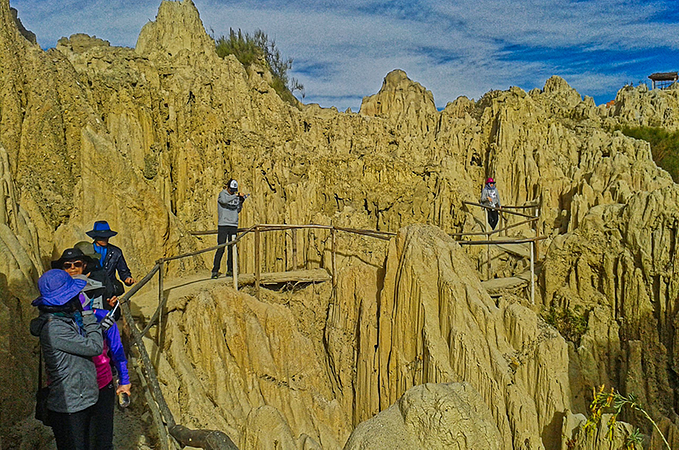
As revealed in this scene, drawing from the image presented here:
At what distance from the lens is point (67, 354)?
10.1ft

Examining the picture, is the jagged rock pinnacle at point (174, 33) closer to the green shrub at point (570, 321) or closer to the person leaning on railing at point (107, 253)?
the person leaning on railing at point (107, 253)

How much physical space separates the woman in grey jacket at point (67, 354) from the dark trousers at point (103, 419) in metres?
0.08

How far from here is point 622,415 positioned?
28.1ft

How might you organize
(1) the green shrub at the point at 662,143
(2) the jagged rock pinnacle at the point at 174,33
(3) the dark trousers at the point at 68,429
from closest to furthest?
(3) the dark trousers at the point at 68,429
(2) the jagged rock pinnacle at the point at 174,33
(1) the green shrub at the point at 662,143

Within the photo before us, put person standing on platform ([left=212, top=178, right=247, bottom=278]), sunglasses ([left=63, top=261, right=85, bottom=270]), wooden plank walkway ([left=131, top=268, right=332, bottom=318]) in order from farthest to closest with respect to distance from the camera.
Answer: person standing on platform ([left=212, top=178, right=247, bottom=278]) → wooden plank walkway ([left=131, top=268, right=332, bottom=318]) → sunglasses ([left=63, top=261, right=85, bottom=270])

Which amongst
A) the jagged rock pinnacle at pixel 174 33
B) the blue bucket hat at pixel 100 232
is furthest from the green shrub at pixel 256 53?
the blue bucket hat at pixel 100 232

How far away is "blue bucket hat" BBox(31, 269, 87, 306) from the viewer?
9.78 ft

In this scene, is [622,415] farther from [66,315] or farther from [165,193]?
[165,193]

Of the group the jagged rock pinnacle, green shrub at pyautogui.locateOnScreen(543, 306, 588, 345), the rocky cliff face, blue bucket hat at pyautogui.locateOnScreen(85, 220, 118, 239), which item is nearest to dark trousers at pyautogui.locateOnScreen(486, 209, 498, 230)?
the rocky cliff face

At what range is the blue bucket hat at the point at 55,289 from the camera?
2.98 meters

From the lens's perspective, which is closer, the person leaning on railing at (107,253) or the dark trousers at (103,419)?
the dark trousers at (103,419)

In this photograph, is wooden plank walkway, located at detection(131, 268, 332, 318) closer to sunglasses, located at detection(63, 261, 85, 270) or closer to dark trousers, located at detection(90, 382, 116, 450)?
sunglasses, located at detection(63, 261, 85, 270)

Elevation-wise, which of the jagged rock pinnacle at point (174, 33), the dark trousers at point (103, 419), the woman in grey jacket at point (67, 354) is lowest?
the dark trousers at point (103, 419)

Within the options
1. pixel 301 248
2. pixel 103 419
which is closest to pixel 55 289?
pixel 103 419
